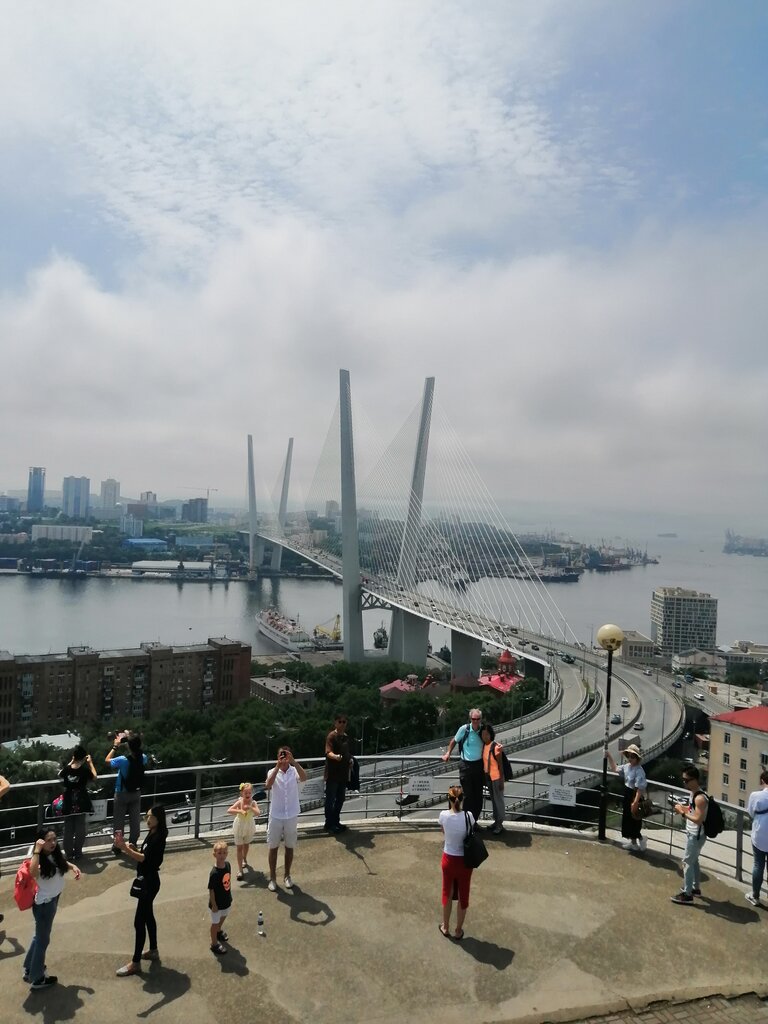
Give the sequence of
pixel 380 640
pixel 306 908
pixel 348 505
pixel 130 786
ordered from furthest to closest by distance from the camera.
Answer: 1. pixel 380 640
2. pixel 348 505
3. pixel 130 786
4. pixel 306 908

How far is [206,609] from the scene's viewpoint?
140 ft

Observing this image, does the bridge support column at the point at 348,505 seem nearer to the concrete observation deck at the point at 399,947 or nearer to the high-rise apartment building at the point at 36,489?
the concrete observation deck at the point at 399,947

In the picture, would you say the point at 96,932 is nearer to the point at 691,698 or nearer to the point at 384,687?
the point at 384,687

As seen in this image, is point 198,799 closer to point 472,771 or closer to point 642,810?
point 472,771

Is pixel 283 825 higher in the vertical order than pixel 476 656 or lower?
higher

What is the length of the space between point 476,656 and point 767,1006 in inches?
753

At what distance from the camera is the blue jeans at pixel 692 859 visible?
2430mm

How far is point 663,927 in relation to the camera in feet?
7.54

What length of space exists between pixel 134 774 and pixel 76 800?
0.71 feet

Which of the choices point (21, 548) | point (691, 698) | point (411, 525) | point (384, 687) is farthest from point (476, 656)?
point (21, 548)

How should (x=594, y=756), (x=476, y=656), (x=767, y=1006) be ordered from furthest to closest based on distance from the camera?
(x=476, y=656) → (x=594, y=756) → (x=767, y=1006)

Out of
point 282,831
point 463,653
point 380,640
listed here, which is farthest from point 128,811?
point 380,640

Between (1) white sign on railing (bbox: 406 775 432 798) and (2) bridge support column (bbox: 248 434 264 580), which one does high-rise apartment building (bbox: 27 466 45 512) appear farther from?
(1) white sign on railing (bbox: 406 775 432 798)

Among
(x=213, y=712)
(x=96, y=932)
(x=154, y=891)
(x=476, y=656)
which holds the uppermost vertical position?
(x=154, y=891)
